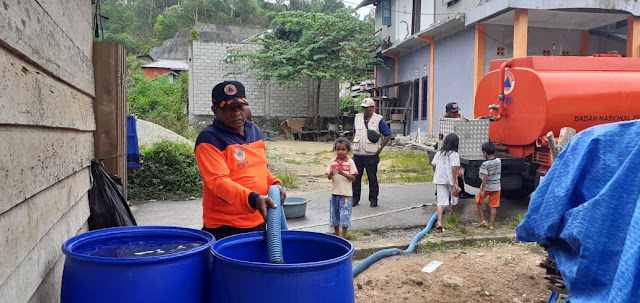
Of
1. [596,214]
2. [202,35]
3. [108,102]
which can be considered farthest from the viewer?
[202,35]

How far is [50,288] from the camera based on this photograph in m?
2.09

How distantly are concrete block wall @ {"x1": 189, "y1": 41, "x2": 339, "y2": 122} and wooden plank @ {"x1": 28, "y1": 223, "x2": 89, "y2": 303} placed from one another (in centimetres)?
1922

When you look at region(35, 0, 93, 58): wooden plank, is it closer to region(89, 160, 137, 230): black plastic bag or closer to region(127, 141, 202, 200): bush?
region(89, 160, 137, 230): black plastic bag

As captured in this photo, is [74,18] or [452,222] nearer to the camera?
[74,18]

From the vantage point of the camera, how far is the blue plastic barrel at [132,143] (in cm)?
648

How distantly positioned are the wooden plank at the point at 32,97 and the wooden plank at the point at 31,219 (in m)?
0.29

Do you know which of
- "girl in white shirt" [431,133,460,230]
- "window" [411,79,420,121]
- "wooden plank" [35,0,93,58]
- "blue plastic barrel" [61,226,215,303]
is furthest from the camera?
"window" [411,79,420,121]

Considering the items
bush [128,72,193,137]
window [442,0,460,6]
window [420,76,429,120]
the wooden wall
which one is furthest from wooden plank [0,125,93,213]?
window [420,76,429,120]

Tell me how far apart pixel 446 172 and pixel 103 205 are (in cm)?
411

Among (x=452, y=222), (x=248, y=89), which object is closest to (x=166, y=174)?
(x=452, y=222)

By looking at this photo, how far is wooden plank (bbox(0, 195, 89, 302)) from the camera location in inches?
60.4

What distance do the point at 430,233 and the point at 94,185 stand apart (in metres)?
3.91

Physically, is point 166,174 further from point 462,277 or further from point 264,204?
point 264,204

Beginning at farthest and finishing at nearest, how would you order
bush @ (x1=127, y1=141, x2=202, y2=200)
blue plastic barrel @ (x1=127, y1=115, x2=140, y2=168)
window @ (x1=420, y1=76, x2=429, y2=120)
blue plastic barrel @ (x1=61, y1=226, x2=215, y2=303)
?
window @ (x1=420, y1=76, x2=429, y2=120) < bush @ (x1=127, y1=141, x2=202, y2=200) < blue plastic barrel @ (x1=127, y1=115, x2=140, y2=168) < blue plastic barrel @ (x1=61, y1=226, x2=215, y2=303)
